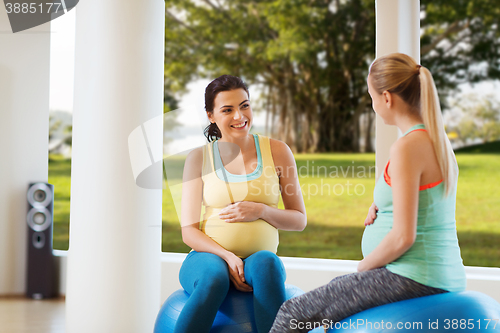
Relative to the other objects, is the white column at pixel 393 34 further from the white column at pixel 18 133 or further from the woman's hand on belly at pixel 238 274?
the white column at pixel 18 133

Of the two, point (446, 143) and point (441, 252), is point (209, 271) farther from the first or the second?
point (446, 143)

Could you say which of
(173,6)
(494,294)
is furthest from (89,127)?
(173,6)

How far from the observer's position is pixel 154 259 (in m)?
2.59

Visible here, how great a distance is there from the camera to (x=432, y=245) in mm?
1379

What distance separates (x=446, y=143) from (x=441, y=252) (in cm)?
31

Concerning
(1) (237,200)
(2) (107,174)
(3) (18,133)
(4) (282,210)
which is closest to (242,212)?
(1) (237,200)

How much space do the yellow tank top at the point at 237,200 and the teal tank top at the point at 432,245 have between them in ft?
1.97

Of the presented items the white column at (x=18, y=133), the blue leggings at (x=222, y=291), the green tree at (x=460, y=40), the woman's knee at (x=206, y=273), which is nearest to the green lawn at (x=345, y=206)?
the green tree at (x=460, y=40)

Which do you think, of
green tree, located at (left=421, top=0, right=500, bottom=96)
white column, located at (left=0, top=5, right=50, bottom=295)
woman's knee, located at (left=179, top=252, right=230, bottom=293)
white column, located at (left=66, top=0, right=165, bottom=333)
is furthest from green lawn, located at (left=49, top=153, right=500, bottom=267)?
woman's knee, located at (left=179, top=252, right=230, bottom=293)

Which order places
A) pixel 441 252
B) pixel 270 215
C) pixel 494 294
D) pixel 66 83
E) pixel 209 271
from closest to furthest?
pixel 441 252, pixel 209 271, pixel 270 215, pixel 494 294, pixel 66 83

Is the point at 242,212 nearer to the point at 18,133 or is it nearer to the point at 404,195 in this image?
the point at 404,195

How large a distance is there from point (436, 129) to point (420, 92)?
5.0 inches

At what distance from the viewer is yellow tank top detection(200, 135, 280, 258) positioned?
1.88m

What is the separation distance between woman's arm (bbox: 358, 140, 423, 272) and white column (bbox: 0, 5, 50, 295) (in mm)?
3172
